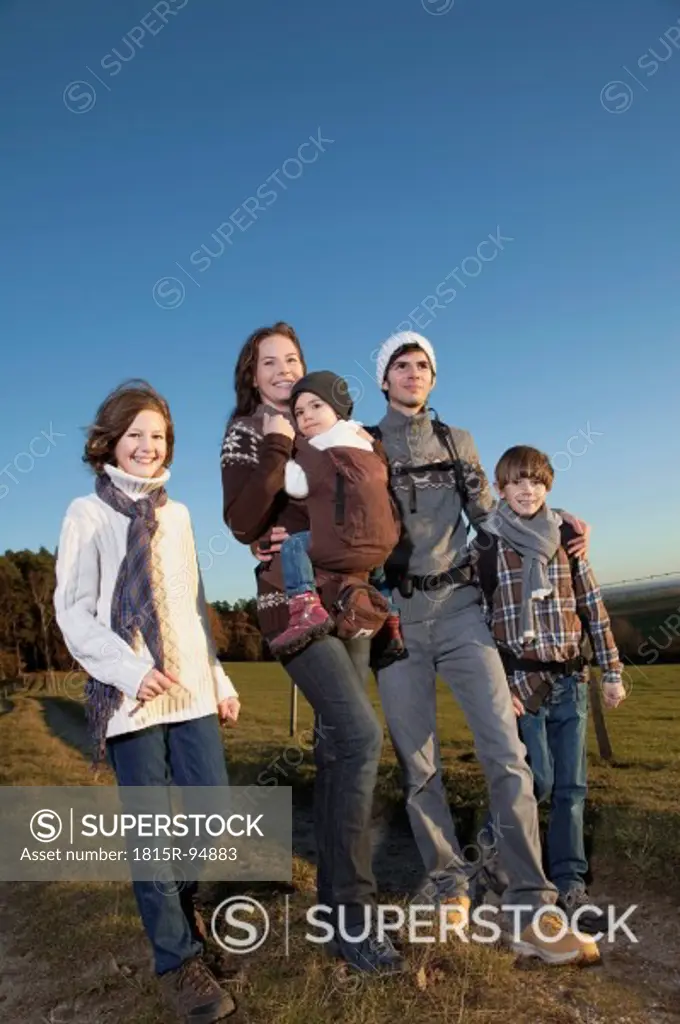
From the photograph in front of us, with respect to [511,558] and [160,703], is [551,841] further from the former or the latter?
[160,703]

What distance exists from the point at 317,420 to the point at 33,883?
549 centimetres

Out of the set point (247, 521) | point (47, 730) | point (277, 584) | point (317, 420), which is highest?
point (317, 420)

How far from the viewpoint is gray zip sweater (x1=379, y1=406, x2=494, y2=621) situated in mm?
4898

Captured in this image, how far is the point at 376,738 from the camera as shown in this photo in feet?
13.1

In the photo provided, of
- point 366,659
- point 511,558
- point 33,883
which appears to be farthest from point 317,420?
point 33,883

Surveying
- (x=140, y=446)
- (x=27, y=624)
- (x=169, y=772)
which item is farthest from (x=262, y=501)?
(x=27, y=624)

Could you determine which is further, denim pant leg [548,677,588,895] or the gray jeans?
denim pant leg [548,677,588,895]

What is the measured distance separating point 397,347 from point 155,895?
3359 mm

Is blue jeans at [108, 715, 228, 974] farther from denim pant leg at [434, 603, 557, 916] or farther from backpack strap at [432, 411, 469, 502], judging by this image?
backpack strap at [432, 411, 469, 502]

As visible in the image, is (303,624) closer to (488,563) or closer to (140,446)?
(140,446)

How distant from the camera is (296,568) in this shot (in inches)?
Answer: 156

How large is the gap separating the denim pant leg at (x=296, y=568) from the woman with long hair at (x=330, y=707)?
4.0 inches

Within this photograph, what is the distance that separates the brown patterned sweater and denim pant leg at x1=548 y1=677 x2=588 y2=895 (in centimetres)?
231

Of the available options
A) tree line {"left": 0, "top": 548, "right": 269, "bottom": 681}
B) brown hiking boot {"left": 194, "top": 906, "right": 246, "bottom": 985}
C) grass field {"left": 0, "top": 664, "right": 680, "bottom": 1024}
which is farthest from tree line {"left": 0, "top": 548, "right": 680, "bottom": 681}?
brown hiking boot {"left": 194, "top": 906, "right": 246, "bottom": 985}
